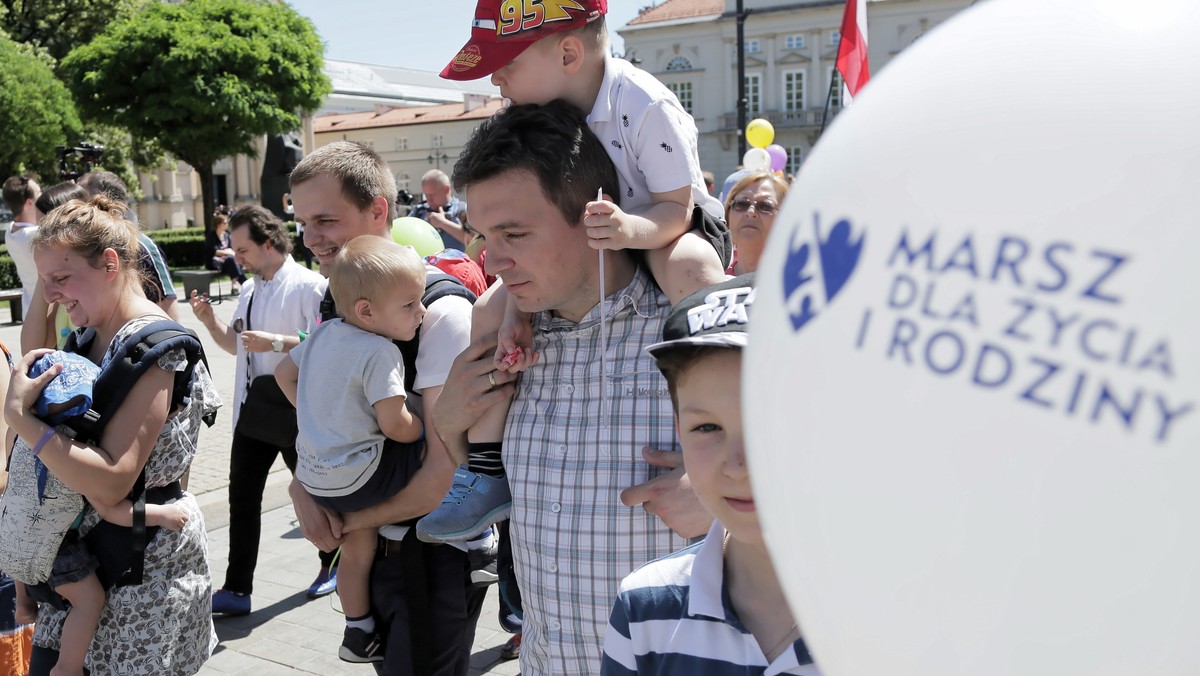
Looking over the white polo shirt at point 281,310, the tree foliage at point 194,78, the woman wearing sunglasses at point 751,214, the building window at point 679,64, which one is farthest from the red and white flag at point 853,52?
Result: the building window at point 679,64

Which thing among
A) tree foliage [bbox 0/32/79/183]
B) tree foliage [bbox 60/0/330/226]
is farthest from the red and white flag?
tree foliage [bbox 60/0/330/226]

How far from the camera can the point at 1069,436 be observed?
0.79 metres

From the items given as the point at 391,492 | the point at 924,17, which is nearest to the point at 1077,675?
the point at 391,492

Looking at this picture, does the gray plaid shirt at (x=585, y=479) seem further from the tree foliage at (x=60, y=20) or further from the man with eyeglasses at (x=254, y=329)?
the tree foliage at (x=60, y=20)

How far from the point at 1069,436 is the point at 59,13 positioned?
4025cm

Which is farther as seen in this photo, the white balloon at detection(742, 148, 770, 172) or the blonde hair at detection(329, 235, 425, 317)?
the white balloon at detection(742, 148, 770, 172)

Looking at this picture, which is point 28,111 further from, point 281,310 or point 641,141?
point 641,141

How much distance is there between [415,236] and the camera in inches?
187

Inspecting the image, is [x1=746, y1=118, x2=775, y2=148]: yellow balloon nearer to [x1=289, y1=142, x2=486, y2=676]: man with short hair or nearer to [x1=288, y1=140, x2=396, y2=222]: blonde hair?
[x1=288, y1=140, x2=396, y2=222]: blonde hair

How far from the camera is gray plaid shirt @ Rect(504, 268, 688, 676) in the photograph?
201cm

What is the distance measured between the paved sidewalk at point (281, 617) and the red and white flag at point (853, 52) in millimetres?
4027

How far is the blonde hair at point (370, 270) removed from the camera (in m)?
2.70

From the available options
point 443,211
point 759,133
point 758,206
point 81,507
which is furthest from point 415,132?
point 81,507

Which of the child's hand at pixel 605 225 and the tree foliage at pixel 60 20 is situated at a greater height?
the tree foliage at pixel 60 20
